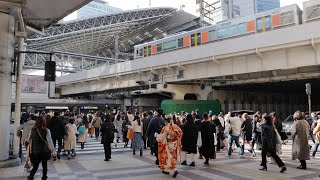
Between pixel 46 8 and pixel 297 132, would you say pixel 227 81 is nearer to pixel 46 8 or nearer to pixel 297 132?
pixel 297 132

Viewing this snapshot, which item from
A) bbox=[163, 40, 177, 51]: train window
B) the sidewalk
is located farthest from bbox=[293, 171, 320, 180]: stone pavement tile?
bbox=[163, 40, 177, 51]: train window

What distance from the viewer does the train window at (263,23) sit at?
21.1 meters

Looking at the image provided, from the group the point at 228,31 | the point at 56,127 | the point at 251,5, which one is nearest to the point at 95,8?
the point at 251,5

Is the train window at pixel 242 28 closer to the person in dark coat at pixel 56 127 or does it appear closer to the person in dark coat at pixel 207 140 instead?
the person in dark coat at pixel 207 140

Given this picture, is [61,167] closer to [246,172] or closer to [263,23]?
[246,172]

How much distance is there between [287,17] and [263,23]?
1686 mm

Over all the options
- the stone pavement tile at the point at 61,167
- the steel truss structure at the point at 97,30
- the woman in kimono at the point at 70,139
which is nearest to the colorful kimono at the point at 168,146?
the stone pavement tile at the point at 61,167

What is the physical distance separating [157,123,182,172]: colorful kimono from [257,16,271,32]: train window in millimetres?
15865

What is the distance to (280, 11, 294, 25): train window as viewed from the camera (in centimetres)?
1998

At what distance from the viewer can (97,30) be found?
6462cm

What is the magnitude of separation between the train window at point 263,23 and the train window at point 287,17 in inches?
34.5

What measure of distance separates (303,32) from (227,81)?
461 inches

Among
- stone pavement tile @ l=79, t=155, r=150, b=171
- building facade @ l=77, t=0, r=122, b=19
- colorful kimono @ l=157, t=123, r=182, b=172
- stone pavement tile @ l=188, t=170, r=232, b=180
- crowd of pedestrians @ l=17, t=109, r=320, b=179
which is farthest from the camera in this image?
building facade @ l=77, t=0, r=122, b=19

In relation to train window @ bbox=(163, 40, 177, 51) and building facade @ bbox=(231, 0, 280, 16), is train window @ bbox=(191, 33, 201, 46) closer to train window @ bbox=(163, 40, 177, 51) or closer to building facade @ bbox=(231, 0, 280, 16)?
train window @ bbox=(163, 40, 177, 51)
